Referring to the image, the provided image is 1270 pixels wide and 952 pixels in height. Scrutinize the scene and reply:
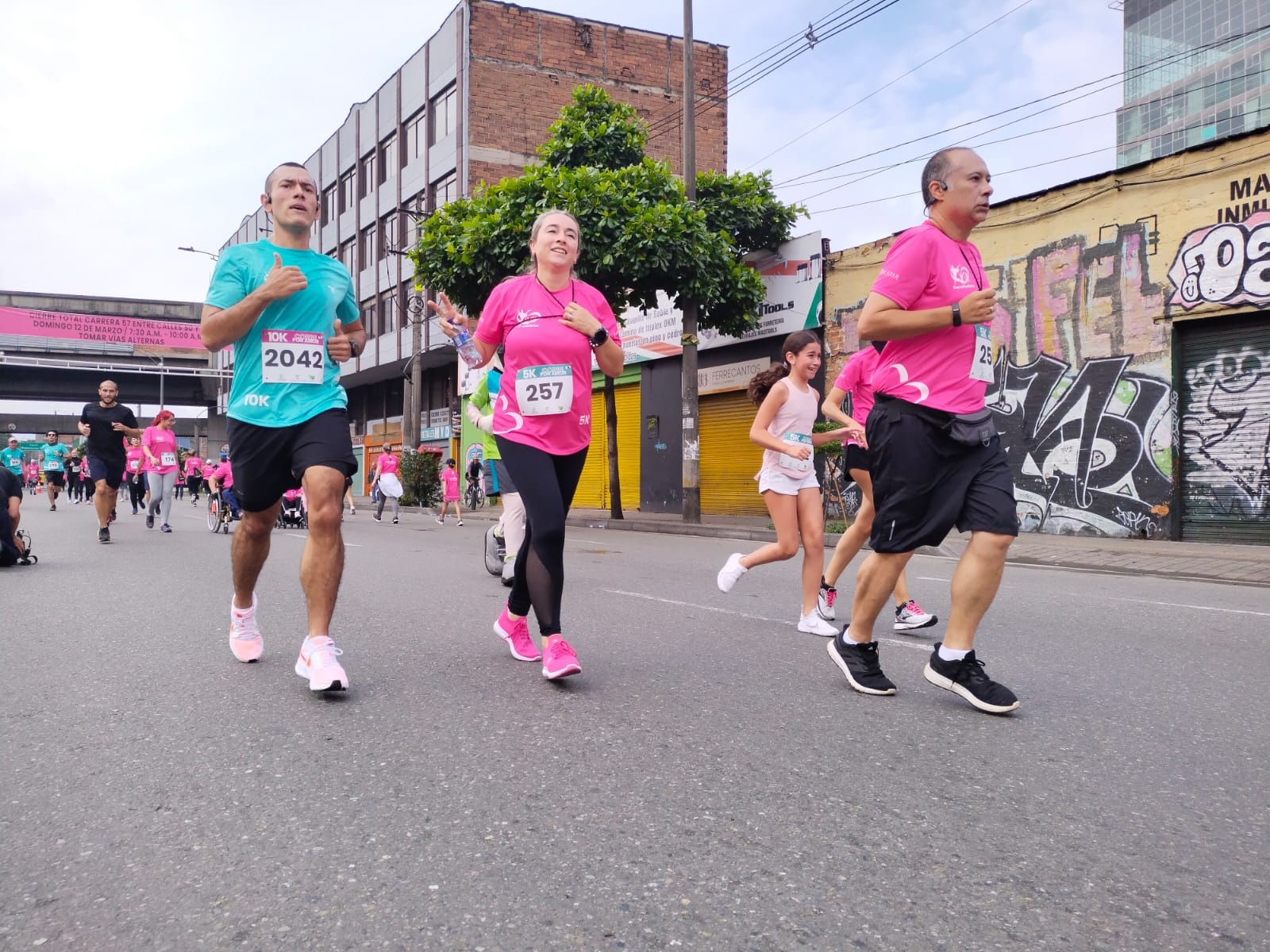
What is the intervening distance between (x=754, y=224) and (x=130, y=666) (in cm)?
1677

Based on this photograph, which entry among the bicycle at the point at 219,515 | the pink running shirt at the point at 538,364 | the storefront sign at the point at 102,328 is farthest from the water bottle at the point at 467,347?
the storefront sign at the point at 102,328

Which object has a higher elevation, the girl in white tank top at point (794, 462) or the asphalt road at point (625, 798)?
the girl in white tank top at point (794, 462)

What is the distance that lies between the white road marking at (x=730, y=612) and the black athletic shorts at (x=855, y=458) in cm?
94

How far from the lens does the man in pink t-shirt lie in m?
3.42

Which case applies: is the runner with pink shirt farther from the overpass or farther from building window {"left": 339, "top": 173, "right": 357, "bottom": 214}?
the overpass

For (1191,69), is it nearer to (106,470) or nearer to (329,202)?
(329,202)

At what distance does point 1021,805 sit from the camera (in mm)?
2469

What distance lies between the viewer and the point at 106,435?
11.2m

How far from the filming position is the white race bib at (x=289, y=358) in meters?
3.73

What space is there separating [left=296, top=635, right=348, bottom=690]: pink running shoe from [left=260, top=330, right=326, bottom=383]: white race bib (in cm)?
96

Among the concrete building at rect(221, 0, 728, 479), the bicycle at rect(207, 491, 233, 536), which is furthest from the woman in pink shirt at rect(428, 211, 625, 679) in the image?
the concrete building at rect(221, 0, 728, 479)

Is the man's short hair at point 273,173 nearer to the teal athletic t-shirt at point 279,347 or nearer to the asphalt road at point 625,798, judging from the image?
the teal athletic t-shirt at point 279,347

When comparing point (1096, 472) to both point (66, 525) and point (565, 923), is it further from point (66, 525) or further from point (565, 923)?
point (66, 525)

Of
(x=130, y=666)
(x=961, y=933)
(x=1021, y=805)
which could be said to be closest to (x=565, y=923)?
(x=961, y=933)
